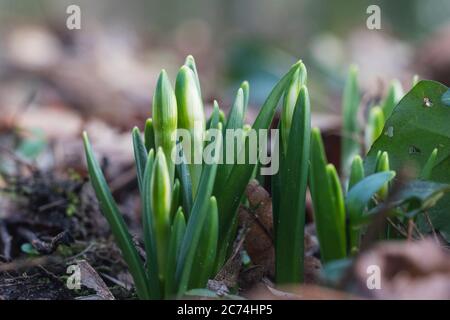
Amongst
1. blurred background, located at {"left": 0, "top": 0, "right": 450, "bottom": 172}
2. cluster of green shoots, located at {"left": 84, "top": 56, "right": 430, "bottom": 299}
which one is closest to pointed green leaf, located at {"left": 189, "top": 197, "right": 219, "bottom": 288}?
cluster of green shoots, located at {"left": 84, "top": 56, "right": 430, "bottom": 299}

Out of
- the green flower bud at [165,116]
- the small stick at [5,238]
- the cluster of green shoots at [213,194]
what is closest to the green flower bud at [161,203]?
the cluster of green shoots at [213,194]

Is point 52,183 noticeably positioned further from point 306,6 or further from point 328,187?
Answer: point 306,6

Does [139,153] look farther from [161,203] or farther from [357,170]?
[357,170]

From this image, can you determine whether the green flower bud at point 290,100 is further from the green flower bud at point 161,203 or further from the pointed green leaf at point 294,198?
the green flower bud at point 161,203

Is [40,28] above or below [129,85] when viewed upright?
above

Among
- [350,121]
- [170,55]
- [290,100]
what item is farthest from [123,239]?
[170,55]

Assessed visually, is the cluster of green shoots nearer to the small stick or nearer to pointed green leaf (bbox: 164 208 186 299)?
pointed green leaf (bbox: 164 208 186 299)
